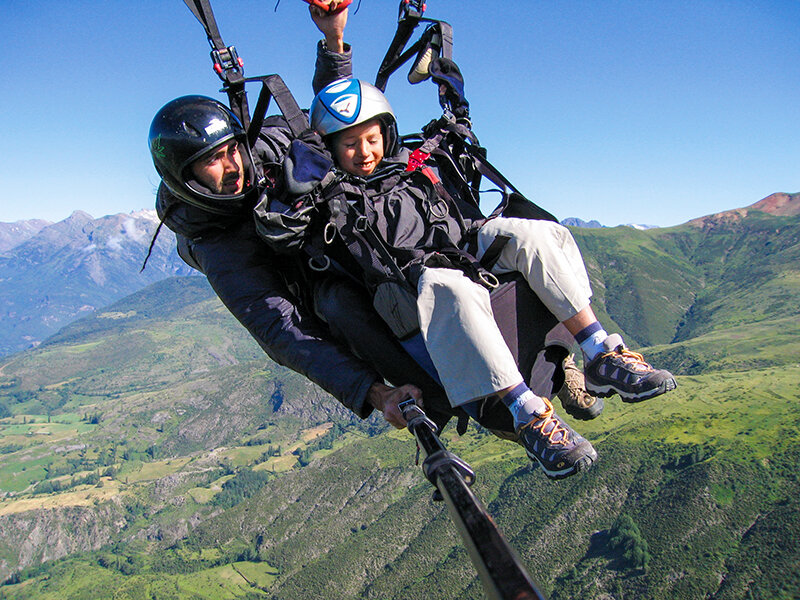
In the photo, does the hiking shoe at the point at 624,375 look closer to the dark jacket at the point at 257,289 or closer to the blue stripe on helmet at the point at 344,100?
the dark jacket at the point at 257,289

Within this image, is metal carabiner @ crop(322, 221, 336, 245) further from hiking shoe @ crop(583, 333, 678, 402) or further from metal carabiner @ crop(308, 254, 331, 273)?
hiking shoe @ crop(583, 333, 678, 402)

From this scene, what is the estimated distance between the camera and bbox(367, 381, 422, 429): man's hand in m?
3.86

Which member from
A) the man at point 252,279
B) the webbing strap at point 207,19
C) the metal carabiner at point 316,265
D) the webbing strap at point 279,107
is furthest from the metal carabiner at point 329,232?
the webbing strap at point 207,19

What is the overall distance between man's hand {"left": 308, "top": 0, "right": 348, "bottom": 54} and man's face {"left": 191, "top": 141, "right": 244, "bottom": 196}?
1.58 metres


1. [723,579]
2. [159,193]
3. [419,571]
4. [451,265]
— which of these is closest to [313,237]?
[451,265]

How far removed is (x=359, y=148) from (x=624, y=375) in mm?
2710

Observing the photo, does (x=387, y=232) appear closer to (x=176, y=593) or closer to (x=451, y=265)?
(x=451, y=265)

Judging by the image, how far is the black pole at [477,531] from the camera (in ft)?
5.96

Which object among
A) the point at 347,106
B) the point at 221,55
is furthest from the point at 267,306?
the point at 221,55

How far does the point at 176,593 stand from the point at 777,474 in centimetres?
14530

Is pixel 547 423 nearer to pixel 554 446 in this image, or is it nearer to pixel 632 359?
pixel 554 446

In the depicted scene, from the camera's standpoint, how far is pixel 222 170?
15.0ft

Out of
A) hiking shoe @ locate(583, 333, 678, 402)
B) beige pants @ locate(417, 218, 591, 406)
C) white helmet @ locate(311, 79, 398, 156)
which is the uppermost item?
white helmet @ locate(311, 79, 398, 156)

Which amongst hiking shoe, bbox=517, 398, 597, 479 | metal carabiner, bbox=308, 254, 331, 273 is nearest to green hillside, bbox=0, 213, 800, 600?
hiking shoe, bbox=517, 398, 597, 479
